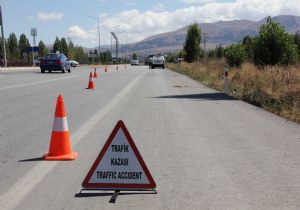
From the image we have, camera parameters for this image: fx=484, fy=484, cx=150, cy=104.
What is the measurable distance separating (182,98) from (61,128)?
9908 mm

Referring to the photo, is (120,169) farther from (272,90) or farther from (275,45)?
(275,45)

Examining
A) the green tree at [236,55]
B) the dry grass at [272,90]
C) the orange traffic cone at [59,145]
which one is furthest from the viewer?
the green tree at [236,55]

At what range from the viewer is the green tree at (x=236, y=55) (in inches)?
1430

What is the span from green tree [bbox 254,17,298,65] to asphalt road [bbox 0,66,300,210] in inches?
433

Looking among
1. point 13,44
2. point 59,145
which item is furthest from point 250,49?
point 13,44

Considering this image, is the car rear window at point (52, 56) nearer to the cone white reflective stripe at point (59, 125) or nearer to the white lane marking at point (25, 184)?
the white lane marking at point (25, 184)

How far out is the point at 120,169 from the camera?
16.3ft

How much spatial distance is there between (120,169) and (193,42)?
6913 centimetres

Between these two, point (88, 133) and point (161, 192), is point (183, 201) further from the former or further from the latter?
point (88, 133)

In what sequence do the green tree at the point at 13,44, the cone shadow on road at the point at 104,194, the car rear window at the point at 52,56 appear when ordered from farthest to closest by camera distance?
the green tree at the point at 13,44
the car rear window at the point at 52,56
the cone shadow on road at the point at 104,194

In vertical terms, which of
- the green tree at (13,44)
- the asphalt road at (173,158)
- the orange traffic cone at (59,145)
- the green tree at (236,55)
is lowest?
the asphalt road at (173,158)

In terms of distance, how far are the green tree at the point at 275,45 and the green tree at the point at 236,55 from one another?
470 inches

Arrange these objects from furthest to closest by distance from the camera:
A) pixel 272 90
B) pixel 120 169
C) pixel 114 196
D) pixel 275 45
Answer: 1. pixel 275 45
2. pixel 272 90
3. pixel 120 169
4. pixel 114 196

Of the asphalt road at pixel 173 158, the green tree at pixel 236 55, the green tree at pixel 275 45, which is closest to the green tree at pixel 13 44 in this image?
the green tree at pixel 236 55
